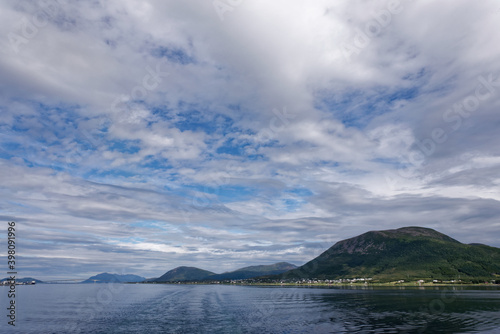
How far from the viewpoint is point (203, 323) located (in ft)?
302

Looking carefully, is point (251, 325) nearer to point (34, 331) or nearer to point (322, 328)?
point (322, 328)

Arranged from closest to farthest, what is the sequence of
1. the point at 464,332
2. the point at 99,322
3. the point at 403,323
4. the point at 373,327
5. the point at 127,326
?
the point at 464,332
the point at 373,327
the point at 403,323
the point at 127,326
the point at 99,322

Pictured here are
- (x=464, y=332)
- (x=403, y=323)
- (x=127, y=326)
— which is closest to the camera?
(x=464, y=332)

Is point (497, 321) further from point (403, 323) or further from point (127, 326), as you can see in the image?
point (127, 326)

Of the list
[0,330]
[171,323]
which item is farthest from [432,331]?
[0,330]

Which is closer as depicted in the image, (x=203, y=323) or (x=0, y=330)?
(x=0, y=330)

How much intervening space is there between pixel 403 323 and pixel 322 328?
23.6m

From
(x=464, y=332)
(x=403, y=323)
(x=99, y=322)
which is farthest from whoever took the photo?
(x=99, y=322)

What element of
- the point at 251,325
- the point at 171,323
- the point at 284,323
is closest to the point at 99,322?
the point at 171,323

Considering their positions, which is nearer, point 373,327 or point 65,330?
A: point 373,327

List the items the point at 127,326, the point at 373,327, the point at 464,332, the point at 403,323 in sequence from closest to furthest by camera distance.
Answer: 1. the point at 464,332
2. the point at 373,327
3. the point at 403,323
4. the point at 127,326

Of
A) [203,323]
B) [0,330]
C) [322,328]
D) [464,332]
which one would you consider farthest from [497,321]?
[0,330]

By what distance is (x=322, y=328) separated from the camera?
257 ft

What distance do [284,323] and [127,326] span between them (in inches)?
1879
